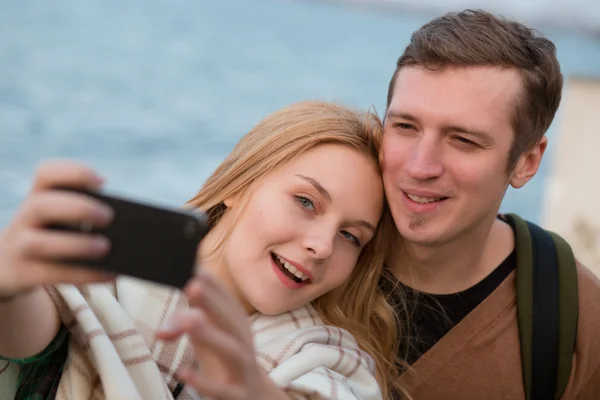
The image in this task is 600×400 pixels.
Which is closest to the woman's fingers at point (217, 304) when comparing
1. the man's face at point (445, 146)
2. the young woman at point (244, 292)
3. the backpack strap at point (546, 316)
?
the young woman at point (244, 292)

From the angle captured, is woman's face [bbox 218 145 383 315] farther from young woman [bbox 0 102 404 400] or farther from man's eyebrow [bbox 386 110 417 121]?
man's eyebrow [bbox 386 110 417 121]

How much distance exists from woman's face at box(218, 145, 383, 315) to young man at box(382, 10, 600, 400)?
0.63 feet

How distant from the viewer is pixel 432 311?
9.82ft

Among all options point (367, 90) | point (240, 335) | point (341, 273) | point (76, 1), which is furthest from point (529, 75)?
point (76, 1)

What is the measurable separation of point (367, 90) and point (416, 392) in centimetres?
1854

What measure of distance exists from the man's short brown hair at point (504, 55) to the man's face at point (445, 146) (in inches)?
1.3

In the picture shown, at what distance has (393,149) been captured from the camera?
105 inches

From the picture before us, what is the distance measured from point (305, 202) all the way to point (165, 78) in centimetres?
1881

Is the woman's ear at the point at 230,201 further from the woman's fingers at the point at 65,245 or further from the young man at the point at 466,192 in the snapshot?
the woman's fingers at the point at 65,245

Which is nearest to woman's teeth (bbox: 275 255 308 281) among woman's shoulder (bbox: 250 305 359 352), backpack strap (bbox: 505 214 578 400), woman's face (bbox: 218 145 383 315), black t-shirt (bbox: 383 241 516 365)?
woman's face (bbox: 218 145 383 315)

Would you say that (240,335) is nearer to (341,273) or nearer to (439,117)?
(341,273)

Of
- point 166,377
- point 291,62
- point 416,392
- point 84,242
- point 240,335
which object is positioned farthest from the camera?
point 291,62

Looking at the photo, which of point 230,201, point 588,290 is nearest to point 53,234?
point 230,201

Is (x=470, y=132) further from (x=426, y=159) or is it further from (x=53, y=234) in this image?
(x=53, y=234)
